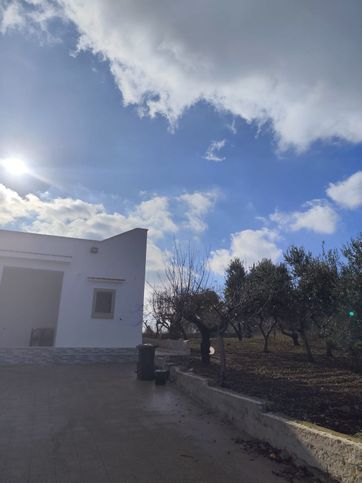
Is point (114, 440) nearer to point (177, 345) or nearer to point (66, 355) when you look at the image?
point (66, 355)

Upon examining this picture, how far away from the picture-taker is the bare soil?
500 cm

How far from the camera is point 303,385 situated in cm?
766

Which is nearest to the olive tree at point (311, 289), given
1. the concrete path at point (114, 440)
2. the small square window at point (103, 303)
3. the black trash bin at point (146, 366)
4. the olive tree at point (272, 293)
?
the olive tree at point (272, 293)

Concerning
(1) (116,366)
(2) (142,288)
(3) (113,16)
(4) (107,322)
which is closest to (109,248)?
(2) (142,288)

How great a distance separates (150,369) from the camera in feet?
32.4

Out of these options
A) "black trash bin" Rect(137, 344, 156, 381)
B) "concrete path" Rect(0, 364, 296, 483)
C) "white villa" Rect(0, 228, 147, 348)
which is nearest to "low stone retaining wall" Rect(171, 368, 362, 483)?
"concrete path" Rect(0, 364, 296, 483)

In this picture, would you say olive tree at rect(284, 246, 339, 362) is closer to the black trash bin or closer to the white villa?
the black trash bin

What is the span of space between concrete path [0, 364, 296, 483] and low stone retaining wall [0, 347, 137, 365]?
13.2 feet

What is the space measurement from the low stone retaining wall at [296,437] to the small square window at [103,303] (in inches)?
339

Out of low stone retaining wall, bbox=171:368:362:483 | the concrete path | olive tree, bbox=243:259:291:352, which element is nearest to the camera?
low stone retaining wall, bbox=171:368:362:483

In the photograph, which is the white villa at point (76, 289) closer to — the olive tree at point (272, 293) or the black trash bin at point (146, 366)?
the black trash bin at point (146, 366)

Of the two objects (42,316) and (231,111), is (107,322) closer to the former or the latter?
(42,316)

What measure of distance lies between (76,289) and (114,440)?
1000 centimetres

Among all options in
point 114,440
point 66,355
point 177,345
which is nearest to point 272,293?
point 177,345
